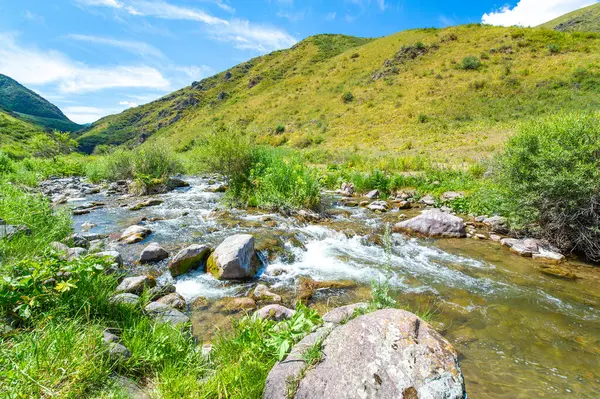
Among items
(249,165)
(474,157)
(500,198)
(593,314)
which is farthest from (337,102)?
(593,314)

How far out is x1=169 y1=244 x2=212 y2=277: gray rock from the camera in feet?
19.1

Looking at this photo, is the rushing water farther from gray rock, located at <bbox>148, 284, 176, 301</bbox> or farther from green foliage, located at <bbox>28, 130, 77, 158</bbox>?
green foliage, located at <bbox>28, 130, 77, 158</bbox>

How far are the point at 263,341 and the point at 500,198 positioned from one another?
8.02 m

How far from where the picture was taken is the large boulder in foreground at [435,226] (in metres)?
8.08

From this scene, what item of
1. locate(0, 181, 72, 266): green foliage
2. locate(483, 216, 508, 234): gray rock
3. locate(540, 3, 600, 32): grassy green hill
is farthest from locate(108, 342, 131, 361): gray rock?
locate(540, 3, 600, 32): grassy green hill

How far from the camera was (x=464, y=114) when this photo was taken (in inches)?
1228

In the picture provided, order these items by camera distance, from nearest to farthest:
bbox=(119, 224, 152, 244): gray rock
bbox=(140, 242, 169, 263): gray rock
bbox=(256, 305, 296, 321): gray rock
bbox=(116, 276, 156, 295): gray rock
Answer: bbox=(256, 305, 296, 321): gray rock → bbox=(116, 276, 156, 295): gray rock → bbox=(140, 242, 169, 263): gray rock → bbox=(119, 224, 152, 244): gray rock

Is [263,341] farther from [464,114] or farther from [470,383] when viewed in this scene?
[464,114]

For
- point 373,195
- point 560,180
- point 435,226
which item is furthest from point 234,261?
point 373,195

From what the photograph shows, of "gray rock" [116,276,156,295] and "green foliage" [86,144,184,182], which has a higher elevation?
"green foliage" [86,144,184,182]

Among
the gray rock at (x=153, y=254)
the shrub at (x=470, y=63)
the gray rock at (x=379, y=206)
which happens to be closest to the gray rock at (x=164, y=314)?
the gray rock at (x=153, y=254)

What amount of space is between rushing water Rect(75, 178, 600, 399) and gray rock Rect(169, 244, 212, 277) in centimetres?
21

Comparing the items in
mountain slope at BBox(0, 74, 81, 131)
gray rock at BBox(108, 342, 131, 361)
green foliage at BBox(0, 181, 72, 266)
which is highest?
mountain slope at BBox(0, 74, 81, 131)

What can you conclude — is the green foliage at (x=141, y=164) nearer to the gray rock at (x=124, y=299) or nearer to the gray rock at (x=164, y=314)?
the gray rock at (x=124, y=299)
